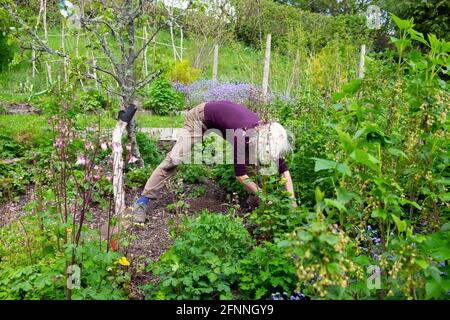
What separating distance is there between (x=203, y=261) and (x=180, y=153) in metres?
1.67

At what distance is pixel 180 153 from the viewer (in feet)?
13.7

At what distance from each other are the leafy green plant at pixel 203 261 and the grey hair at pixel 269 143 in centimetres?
65

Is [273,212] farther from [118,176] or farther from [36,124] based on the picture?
[36,124]

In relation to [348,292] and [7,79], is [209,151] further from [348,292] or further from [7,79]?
[7,79]

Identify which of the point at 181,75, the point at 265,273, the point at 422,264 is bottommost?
the point at 265,273

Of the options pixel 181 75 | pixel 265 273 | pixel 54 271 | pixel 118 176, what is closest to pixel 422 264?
pixel 265 273

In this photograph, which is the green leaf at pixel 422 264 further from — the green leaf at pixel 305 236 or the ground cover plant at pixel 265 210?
the green leaf at pixel 305 236

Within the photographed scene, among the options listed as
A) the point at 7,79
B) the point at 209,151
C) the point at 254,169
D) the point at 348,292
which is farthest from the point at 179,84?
the point at 348,292

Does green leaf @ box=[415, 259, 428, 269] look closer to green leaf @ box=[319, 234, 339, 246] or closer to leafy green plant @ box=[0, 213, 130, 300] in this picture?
green leaf @ box=[319, 234, 339, 246]

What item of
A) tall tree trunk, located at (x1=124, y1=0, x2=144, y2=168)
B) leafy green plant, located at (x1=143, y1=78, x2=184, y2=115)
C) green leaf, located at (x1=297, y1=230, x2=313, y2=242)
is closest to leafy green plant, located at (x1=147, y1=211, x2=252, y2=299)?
green leaf, located at (x1=297, y1=230, x2=313, y2=242)

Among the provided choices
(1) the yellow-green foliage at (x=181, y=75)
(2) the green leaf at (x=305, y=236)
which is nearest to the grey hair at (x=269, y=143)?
(2) the green leaf at (x=305, y=236)

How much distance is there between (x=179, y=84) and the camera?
1048 cm

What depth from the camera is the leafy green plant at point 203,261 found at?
2549 mm
